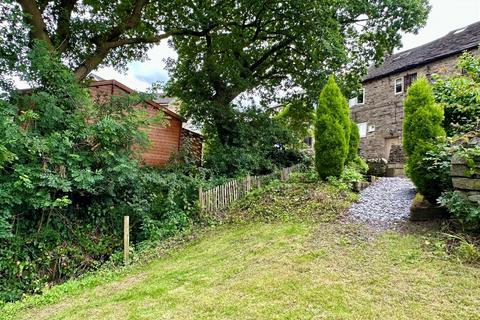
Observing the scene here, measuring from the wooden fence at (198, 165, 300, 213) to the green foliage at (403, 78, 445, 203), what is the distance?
4269 millimetres

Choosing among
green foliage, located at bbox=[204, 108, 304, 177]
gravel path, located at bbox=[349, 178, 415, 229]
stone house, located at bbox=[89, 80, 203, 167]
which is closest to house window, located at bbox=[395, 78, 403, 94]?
green foliage, located at bbox=[204, 108, 304, 177]

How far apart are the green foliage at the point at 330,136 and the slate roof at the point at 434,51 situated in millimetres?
7153

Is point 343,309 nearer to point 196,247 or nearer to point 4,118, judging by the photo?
point 196,247

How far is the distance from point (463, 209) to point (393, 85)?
1534cm

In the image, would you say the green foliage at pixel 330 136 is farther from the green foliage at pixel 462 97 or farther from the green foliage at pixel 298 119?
the green foliage at pixel 298 119

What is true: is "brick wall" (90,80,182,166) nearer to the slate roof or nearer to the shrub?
the shrub

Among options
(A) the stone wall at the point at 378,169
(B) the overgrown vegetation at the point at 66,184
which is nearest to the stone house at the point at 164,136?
(B) the overgrown vegetation at the point at 66,184

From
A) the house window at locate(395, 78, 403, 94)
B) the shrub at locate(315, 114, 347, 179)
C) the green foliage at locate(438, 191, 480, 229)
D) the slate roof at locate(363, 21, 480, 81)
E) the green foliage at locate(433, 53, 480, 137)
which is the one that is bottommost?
the green foliage at locate(438, 191, 480, 229)

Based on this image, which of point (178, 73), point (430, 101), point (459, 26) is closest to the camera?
point (430, 101)

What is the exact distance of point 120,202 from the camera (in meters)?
7.30

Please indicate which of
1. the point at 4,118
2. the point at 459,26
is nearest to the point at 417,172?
the point at 4,118

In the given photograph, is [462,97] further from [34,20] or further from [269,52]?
[34,20]

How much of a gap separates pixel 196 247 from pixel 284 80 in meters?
8.74

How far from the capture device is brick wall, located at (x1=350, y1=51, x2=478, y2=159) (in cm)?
1705
